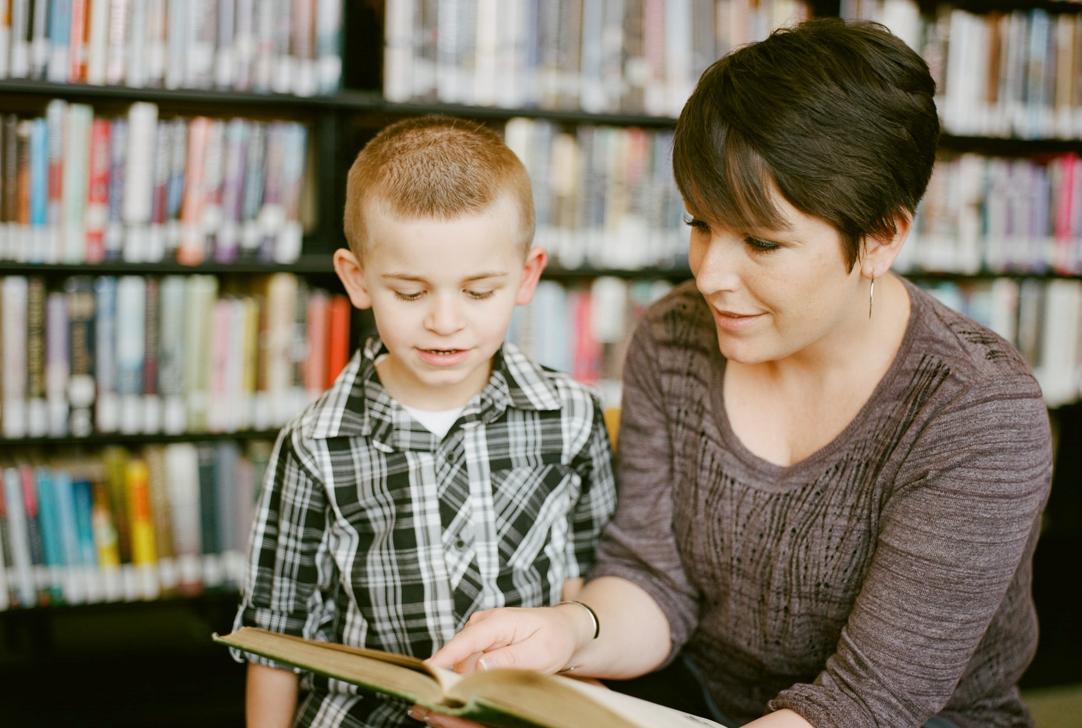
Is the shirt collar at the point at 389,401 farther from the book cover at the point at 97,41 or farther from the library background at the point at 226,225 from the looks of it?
the book cover at the point at 97,41

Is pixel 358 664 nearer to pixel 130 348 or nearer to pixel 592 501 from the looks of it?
pixel 592 501

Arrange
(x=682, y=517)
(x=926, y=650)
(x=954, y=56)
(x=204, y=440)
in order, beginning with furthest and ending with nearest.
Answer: (x=954, y=56) < (x=204, y=440) < (x=682, y=517) < (x=926, y=650)

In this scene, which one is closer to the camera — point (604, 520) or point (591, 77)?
point (604, 520)

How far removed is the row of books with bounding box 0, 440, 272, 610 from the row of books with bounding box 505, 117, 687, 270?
2.90 feet

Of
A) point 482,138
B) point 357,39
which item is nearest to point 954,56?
point 357,39

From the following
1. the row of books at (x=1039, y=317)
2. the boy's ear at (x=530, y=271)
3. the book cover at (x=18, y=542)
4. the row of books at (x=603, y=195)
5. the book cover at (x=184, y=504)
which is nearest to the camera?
the boy's ear at (x=530, y=271)

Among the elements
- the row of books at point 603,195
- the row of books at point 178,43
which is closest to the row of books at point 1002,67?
the row of books at point 603,195

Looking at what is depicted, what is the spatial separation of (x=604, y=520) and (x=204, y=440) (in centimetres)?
112

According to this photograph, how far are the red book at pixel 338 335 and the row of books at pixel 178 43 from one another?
46 centimetres

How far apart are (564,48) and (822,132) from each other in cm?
124

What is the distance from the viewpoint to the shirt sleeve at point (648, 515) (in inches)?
43.3

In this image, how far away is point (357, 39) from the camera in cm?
195

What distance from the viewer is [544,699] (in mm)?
604

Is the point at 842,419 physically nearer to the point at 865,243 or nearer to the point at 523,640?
the point at 865,243
